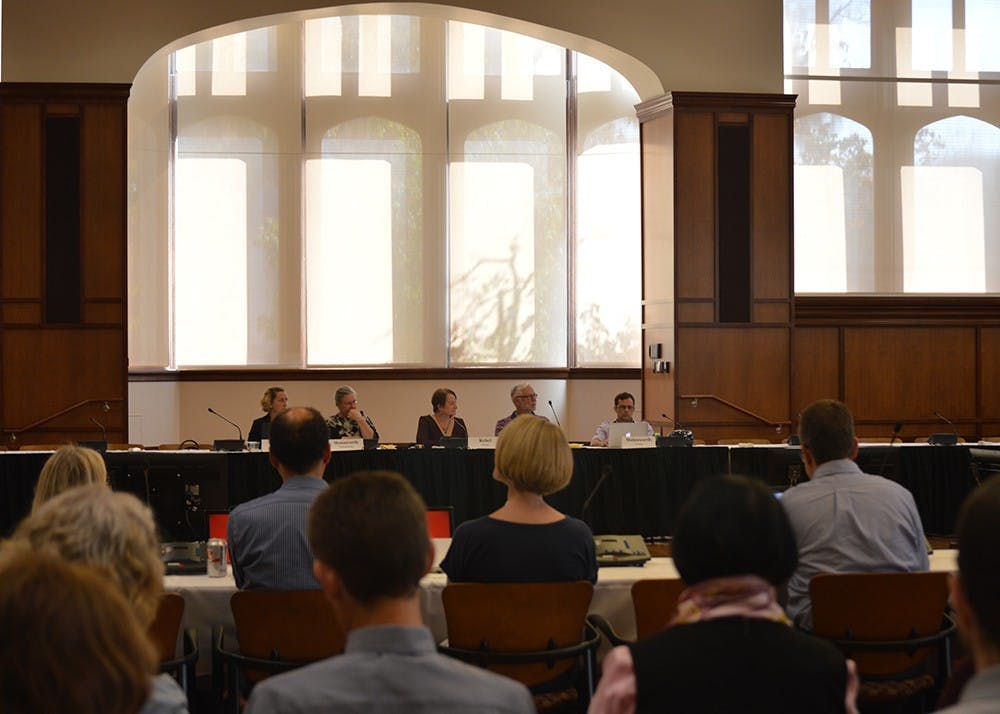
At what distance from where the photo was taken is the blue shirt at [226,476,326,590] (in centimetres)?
334

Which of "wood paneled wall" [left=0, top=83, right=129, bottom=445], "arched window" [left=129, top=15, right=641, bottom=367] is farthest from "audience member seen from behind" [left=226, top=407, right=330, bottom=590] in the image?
"arched window" [left=129, top=15, right=641, bottom=367]

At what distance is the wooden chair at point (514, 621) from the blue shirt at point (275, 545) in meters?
0.46

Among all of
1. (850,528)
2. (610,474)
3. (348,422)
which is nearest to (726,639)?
(850,528)

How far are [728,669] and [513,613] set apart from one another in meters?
1.40

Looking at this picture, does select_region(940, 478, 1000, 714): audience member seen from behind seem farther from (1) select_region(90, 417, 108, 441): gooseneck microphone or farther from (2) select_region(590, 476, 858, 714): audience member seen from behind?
(1) select_region(90, 417, 108, 441): gooseneck microphone

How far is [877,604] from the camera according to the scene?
3293mm

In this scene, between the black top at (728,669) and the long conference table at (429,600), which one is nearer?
the black top at (728,669)

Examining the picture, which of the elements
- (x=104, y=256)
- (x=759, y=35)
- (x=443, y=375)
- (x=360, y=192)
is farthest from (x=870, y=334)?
(x=104, y=256)

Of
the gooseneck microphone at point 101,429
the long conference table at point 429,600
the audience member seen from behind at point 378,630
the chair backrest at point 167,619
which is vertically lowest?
the long conference table at point 429,600

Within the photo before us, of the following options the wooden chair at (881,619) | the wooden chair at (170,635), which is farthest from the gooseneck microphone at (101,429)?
the wooden chair at (881,619)

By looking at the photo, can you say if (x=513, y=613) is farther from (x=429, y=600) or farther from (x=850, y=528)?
(x=850, y=528)

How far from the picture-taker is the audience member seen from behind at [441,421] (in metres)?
8.95

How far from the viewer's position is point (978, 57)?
12.5 metres

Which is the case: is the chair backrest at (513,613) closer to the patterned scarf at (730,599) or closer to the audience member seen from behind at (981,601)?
the patterned scarf at (730,599)
